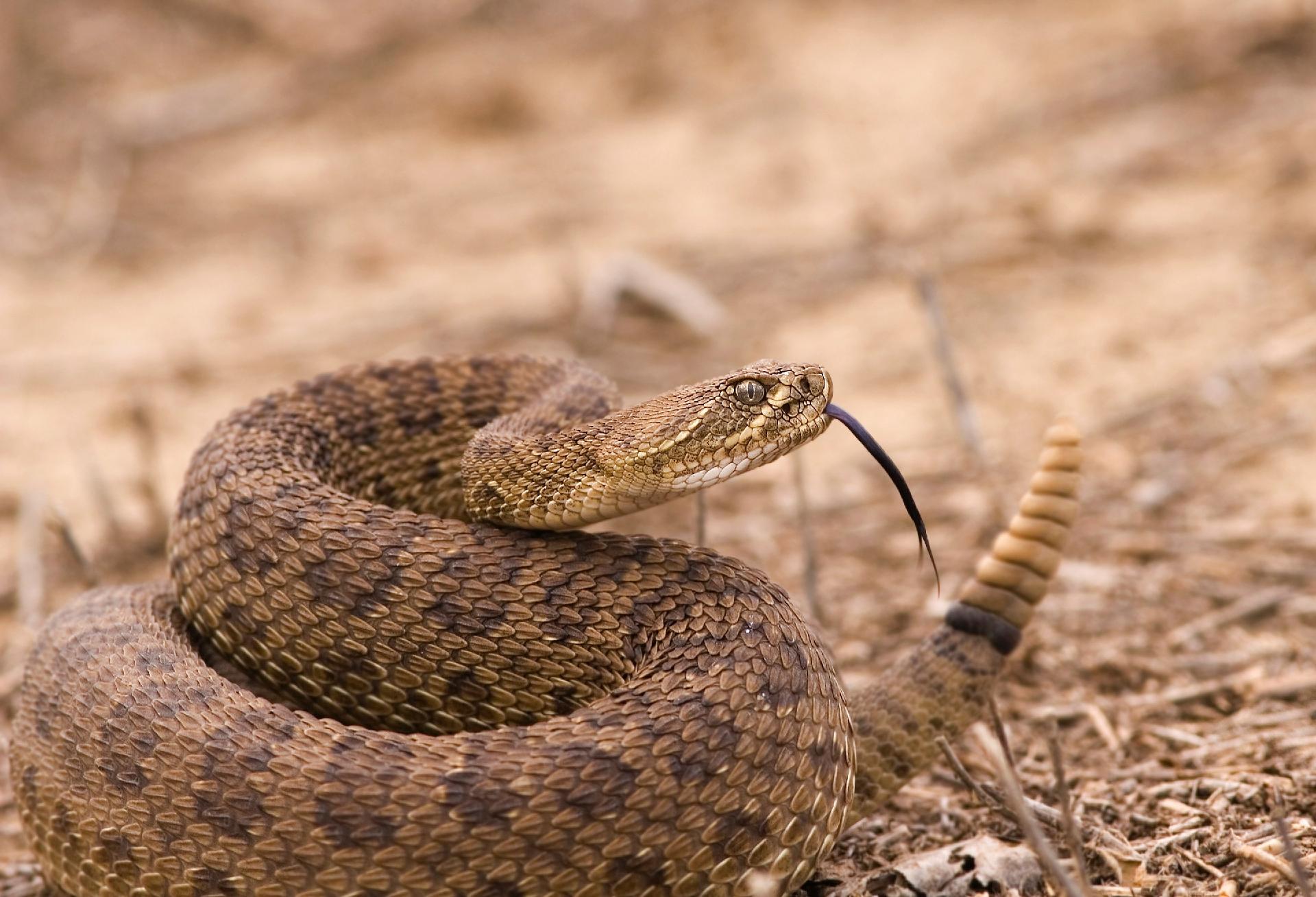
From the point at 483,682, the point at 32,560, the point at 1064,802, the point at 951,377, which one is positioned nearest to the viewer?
the point at 1064,802

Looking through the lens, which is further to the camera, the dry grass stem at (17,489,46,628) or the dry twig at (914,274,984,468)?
the dry twig at (914,274,984,468)

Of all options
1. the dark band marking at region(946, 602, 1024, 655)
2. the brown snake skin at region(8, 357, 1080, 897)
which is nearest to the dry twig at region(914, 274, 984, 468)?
the dark band marking at region(946, 602, 1024, 655)

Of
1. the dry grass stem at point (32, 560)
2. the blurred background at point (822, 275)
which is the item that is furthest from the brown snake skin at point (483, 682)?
the dry grass stem at point (32, 560)

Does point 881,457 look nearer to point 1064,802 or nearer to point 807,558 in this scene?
point 807,558

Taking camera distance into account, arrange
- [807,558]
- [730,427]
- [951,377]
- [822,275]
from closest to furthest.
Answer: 1. [730,427]
2. [807,558]
3. [951,377]
4. [822,275]

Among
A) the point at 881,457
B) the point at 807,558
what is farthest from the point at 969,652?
the point at 807,558

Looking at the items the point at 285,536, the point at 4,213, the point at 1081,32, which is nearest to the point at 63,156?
the point at 4,213

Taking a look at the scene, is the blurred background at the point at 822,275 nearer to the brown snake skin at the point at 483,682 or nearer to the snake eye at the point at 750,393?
the brown snake skin at the point at 483,682

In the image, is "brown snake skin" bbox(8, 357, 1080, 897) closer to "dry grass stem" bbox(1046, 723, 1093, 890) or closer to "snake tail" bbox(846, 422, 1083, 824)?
"snake tail" bbox(846, 422, 1083, 824)
